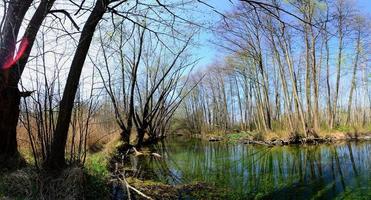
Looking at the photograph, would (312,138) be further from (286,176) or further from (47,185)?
(47,185)

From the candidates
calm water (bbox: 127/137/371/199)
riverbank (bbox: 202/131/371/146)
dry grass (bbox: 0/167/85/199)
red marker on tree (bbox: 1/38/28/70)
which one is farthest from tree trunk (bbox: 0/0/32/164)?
riverbank (bbox: 202/131/371/146)

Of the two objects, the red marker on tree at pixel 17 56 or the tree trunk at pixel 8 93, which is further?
the red marker on tree at pixel 17 56

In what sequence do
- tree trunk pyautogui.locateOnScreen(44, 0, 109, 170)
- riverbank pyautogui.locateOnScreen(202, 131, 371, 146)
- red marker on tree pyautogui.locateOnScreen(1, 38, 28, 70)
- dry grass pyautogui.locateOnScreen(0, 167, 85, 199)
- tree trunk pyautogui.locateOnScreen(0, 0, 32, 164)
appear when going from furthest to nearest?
1. riverbank pyautogui.locateOnScreen(202, 131, 371, 146)
2. red marker on tree pyautogui.locateOnScreen(1, 38, 28, 70)
3. tree trunk pyautogui.locateOnScreen(0, 0, 32, 164)
4. tree trunk pyautogui.locateOnScreen(44, 0, 109, 170)
5. dry grass pyautogui.locateOnScreen(0, 167, 85, 199)

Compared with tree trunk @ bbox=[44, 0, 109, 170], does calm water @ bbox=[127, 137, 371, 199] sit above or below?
below

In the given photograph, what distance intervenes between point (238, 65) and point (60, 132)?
27603mm

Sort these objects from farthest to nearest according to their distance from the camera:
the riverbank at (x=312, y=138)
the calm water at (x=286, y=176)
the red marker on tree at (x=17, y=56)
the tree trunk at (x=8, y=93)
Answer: the riverbank at (x=312, y=138)
the calm water at (x=286, y=176)
the red marker on tree at (x=17, y=56)
the tree trunk at (x=8, y=93)

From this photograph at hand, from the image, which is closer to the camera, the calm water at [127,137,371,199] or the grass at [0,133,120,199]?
the grass at [0,133,120,199]

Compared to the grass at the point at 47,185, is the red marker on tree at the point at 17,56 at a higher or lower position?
higher

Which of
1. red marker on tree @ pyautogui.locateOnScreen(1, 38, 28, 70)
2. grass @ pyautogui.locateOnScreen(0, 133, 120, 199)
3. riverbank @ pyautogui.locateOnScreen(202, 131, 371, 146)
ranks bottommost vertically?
grass @ pyautogui.locateOnScreen(0, 133, 120, 199)

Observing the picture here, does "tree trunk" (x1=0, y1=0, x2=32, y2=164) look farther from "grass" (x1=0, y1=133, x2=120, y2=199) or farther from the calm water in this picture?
the calm water

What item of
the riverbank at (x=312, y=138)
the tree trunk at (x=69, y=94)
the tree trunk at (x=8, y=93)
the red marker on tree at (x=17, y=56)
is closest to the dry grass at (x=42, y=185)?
the tree trunk at (x=69, y=94)

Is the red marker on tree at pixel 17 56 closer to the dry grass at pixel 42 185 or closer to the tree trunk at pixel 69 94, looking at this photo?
the tree trunk at pixel 69 94

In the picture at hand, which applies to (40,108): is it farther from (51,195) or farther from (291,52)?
(291,52)

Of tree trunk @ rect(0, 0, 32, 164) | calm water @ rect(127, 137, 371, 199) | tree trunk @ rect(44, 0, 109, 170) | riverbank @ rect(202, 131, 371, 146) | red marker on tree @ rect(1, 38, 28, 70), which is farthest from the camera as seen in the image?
riverbank @ rect(202, 131, 371, 146)
